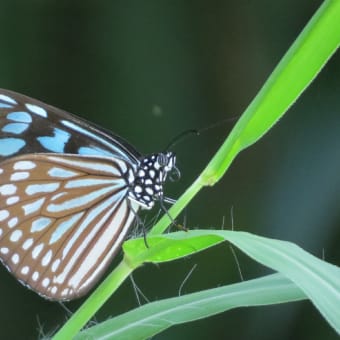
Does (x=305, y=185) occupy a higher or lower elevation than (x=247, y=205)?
higher

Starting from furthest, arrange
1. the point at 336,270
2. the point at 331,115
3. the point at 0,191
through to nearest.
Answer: the point at 331,115 → the point at 0,191 → the point at 336,270

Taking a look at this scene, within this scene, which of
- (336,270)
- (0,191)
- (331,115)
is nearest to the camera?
(336,270)

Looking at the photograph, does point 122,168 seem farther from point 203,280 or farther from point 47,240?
point 203,280

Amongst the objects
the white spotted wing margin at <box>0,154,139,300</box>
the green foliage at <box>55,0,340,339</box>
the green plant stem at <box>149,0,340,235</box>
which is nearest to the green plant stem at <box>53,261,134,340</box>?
the green foliage at <box>55,0,340,339</box>

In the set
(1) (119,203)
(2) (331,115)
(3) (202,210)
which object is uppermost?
(2) (331,115)

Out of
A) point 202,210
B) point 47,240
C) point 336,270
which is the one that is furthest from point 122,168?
point 202,210

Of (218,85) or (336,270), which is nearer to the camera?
(336,270)
